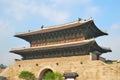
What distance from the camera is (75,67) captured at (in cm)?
3519

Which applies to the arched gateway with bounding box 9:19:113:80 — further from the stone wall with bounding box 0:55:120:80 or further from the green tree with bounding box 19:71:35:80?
the green tree with bounding box 19:71:35:80

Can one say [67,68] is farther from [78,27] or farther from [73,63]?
[78,27]

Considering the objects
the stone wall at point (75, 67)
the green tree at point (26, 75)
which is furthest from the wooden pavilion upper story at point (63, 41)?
the green tree at point (26, 75)

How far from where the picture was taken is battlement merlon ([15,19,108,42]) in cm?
3710

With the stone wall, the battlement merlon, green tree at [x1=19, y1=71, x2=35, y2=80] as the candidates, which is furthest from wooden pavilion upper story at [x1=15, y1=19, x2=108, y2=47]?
green tree at [x1=19, y1=71, x2=35, y2=80]

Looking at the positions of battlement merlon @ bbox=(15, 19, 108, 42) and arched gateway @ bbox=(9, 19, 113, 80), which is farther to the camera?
battlement merlon @ bbox=(15, 19, 108, 42)

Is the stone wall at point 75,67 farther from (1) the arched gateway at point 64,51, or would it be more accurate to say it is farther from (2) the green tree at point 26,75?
(2) the green tree at point 26,75

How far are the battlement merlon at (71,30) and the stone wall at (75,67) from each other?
14.7ft

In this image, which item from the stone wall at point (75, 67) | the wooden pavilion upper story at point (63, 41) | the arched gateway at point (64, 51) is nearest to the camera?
the stone wall at point (75, 67)

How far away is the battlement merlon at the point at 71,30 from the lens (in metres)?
37.1

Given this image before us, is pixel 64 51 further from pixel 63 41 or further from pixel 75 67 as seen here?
pixel 75 67

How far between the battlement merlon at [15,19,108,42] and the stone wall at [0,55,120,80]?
449 cm

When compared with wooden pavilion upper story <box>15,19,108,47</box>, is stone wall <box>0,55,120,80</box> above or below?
below

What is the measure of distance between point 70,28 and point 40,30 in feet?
21.9
